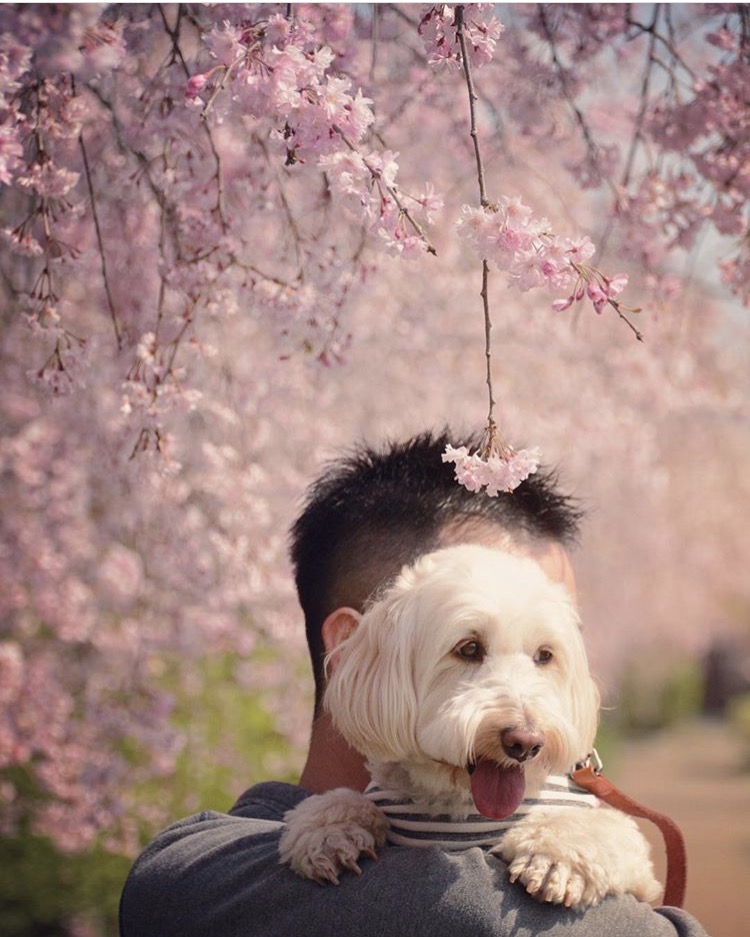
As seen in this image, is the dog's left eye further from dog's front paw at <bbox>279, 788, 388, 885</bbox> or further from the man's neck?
the man's neck

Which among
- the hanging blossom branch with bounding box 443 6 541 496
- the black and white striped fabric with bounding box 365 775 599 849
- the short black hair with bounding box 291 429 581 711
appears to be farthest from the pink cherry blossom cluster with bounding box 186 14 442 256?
the black and white striped fabric with bounding box 365 775 599 849

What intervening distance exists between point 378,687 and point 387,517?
0.49 meters

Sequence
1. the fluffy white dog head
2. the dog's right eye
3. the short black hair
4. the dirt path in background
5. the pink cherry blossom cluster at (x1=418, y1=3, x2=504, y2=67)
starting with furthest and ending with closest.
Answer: the dirt path in background
the short black hair
the pink cherry blossom cluster at (x1=418, y1=3, x2=504, y2=67)
the dog's right eye
the fluffy white dog head

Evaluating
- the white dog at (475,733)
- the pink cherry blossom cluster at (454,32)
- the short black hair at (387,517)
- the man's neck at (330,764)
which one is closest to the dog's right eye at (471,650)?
the white dog at (475,733)

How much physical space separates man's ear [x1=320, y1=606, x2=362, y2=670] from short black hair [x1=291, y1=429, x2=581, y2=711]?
5 centimetres

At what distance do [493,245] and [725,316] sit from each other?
36.1ft

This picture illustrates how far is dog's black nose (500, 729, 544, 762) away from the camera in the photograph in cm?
192

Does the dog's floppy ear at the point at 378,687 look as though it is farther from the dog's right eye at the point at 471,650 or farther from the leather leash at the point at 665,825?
the leather leash at the point at 665,825

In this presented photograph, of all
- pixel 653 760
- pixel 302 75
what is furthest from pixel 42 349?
pixel 653 760

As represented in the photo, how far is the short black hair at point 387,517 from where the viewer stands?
2.48 meters

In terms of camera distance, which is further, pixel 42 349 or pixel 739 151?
pixel 42 349

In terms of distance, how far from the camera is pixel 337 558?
2672mm

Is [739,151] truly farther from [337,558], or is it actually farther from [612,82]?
[612,82]

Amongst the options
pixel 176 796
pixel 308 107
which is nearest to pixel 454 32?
pixel 308 107
